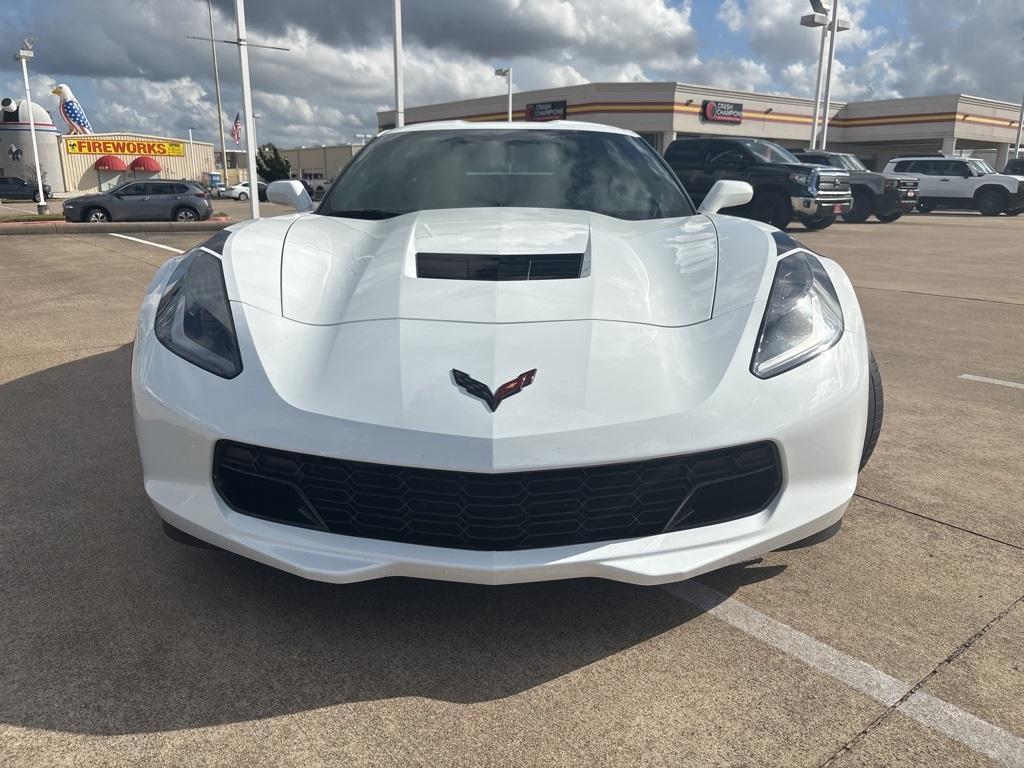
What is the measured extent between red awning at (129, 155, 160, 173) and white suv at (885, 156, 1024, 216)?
47.0 metres

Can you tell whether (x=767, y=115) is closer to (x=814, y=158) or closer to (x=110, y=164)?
(x=814, y=158)

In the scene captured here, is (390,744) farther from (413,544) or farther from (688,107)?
(688,107)

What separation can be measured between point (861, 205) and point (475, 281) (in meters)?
19.9

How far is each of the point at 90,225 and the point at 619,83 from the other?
29130 millimetres

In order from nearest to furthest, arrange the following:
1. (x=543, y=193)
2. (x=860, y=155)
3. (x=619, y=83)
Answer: (x=543, y=193) → (x=619, y=83) → (x=860, y=155)

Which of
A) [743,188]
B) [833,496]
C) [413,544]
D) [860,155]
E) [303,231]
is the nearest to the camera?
[413,544]

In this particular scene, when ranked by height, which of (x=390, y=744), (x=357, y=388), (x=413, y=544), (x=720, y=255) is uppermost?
(x=720, y=255)

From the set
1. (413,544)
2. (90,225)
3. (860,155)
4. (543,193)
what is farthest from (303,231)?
(860,155)

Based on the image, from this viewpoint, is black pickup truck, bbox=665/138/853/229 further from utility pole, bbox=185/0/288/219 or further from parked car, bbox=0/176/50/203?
parked car, bbox=0/176/50/203

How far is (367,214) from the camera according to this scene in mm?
3039

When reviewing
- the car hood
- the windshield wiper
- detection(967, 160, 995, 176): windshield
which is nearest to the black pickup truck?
detection(967, 160, 995, 176): windshield

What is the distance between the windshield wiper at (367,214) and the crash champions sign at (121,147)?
55372 mm

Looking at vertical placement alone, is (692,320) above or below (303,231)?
below

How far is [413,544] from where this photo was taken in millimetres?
1726
